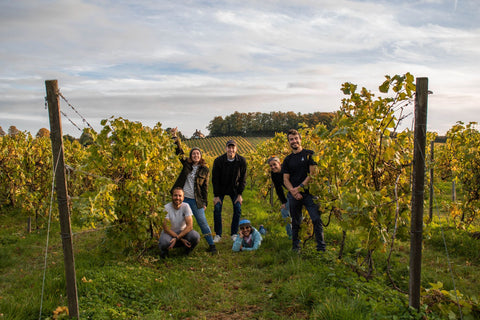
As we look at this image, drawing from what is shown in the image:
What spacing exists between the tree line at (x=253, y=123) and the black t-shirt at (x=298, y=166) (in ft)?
215

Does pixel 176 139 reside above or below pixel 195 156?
above

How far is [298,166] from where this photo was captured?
510 centimetres

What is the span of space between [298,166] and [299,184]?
279 millimetres

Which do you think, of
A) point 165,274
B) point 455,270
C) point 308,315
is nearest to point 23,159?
point 165,274

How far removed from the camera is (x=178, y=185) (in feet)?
19.2

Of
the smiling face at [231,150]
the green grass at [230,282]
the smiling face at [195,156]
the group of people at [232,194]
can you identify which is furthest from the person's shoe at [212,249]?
the smiling face at [231,150]

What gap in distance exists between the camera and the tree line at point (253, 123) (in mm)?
72062

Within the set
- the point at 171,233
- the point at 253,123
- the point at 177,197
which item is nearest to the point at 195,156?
the point at 177,197

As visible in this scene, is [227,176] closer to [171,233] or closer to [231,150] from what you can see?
[231,150]

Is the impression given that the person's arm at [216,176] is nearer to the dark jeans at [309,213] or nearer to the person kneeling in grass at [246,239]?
the person kneeling in grass at [246,239]

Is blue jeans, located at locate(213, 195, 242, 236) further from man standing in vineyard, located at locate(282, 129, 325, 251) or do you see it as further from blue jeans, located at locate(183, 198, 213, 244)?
man standing in vineyard, located at locate(282, 129, 325, 251)

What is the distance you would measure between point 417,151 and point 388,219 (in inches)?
32.5

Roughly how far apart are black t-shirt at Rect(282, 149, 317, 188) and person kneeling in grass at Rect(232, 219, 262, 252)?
126 cm

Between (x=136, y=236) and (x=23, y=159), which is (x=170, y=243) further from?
(x=23, y=159)
